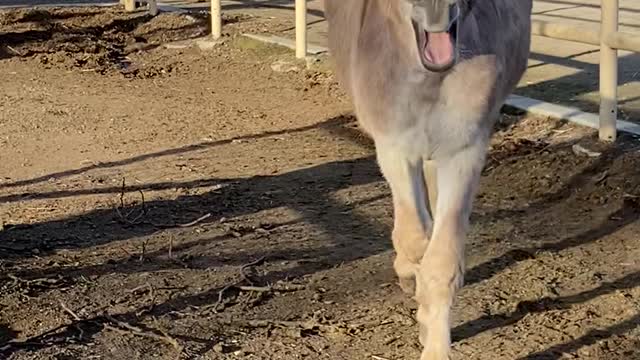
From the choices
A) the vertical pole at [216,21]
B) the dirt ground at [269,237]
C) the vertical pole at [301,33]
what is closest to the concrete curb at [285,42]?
the vertical pole at [301,33]

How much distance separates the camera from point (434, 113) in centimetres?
314

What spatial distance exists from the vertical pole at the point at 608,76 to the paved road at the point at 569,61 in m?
0.45

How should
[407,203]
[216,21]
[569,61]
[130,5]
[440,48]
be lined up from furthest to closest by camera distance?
[130,5]
[216,21]
[569,61]
[407,203]
[440,48]

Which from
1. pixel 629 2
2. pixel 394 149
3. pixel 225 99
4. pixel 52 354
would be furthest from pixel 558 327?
pixel 629 2

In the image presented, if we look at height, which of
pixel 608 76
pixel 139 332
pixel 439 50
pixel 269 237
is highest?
pixel 439 50

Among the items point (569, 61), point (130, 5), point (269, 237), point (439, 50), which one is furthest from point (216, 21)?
point (439, 50)

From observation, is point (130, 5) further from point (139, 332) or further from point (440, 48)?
point (440, 48)

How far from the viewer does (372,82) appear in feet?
10.8

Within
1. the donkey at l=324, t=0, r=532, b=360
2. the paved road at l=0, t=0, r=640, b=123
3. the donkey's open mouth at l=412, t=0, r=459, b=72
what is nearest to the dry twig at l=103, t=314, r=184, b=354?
the donkey at l=324, t=0, r=532, b=360

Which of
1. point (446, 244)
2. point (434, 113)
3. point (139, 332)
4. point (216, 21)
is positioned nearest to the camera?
point (434, 113)

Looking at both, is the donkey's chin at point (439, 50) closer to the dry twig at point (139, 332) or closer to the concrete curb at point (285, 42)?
the dry twig at point (139, 332)

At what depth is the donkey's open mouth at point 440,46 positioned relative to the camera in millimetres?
2758

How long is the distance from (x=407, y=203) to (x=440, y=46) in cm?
82

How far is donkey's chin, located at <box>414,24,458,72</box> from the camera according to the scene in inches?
109
